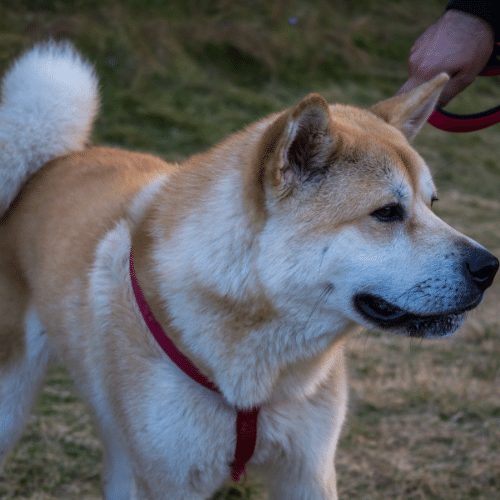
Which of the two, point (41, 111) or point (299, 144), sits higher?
point (299, 144)

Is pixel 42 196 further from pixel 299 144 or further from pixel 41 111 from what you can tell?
pixel 299 144

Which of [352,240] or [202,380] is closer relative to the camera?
[352,240]

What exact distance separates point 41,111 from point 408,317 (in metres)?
1.51

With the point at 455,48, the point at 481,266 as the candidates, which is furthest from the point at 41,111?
the point at 481,266

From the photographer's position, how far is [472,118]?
107 inches

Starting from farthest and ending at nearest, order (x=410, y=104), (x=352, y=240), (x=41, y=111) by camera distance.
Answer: (x=41, y=111)
(x=410, y=104)
(x=352, y=240)

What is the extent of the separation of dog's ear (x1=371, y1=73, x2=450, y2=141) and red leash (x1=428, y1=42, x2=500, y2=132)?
1.02 feet

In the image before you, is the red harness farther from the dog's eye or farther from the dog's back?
the dog's eye

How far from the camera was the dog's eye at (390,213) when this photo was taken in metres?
2.07

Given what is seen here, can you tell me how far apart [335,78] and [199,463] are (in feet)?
20.1

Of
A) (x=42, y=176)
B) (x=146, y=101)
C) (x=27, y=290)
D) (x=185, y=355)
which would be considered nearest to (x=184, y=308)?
(x=185, y=355)

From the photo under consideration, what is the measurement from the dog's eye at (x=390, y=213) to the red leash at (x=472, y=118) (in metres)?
0.75

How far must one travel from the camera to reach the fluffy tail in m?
2.85

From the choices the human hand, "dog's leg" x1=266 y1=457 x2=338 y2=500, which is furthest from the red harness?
the human hand
